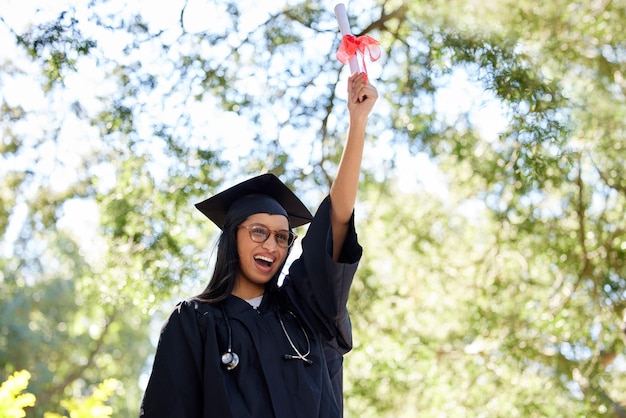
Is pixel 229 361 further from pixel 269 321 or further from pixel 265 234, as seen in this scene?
pixel 265 234

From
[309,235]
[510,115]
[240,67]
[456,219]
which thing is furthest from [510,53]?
[456,219]

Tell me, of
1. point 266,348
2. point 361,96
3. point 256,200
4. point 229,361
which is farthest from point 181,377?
point 361,96

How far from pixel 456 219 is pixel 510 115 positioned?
3.92 metres

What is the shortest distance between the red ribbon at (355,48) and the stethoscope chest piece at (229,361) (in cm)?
93

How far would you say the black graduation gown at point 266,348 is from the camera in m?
2.33

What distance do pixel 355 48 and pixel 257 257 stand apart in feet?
2.32

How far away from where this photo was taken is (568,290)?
6.92 m

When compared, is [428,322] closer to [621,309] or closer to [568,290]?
[568,290]

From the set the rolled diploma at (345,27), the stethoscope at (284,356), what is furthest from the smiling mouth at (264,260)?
the rolled diploma at (345,27)

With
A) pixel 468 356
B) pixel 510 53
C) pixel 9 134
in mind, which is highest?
pixel 9 134

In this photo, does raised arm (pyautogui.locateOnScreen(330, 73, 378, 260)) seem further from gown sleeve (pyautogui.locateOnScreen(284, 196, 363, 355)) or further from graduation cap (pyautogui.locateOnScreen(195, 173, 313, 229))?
graduation cap (pyautogui.locateOnScreen(195, 173, 313, 229))

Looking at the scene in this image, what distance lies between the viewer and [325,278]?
2.46m

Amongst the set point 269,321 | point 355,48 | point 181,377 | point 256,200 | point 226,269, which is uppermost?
point 355,48

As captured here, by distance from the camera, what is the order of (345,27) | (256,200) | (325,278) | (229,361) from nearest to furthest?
(229,361) < (325,278) < (345,27) < (256,200)
